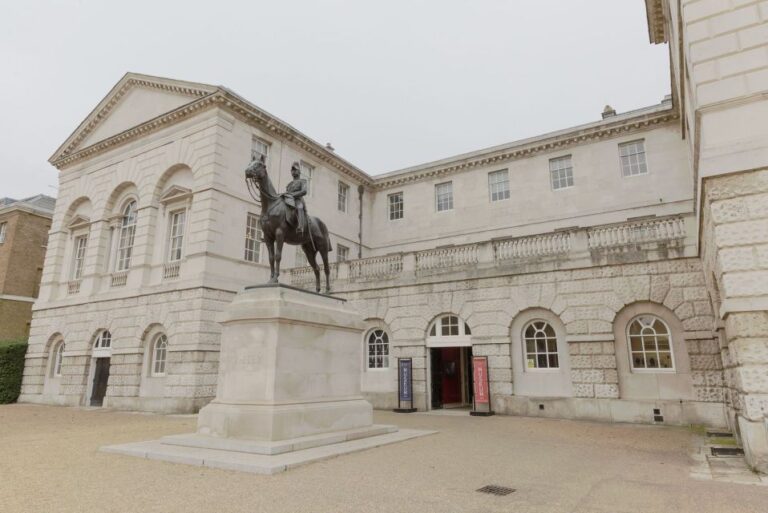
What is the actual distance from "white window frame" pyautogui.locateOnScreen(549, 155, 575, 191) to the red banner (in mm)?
11265

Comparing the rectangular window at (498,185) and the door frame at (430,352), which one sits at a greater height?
the rectangular window at (498,185)

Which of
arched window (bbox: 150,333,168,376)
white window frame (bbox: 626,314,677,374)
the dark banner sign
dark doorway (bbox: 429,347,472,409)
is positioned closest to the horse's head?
Answer: the dark banner sign

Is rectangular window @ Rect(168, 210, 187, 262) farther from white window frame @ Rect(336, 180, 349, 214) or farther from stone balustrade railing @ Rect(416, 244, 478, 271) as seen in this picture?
stone balustrade railing @ Rect(416, 244, 478, 271)

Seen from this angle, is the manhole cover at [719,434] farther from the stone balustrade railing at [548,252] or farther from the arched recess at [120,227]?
the arched recess at [120,227]

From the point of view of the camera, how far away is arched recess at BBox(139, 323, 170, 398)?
63.5 ft

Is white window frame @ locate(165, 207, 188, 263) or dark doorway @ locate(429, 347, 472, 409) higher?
white window frame @ locate(165, 207, 188, 263)

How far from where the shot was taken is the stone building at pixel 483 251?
26.5ft

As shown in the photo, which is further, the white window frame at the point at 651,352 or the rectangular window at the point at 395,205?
the rectangular window at the point at 395,205

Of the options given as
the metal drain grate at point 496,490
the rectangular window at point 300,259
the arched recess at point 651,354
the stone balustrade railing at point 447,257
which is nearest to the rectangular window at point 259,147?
the rectangular window at point 300,259

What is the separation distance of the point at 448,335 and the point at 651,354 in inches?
259

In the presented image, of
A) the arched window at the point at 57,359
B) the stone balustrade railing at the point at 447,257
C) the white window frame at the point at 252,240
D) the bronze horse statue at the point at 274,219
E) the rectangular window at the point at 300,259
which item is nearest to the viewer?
the bronze horse statue at the point at 274,219

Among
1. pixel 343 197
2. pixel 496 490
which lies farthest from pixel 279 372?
pixel 343 197

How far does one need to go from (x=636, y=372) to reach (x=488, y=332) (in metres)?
4.62

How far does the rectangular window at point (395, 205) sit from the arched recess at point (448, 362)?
10.3 m
